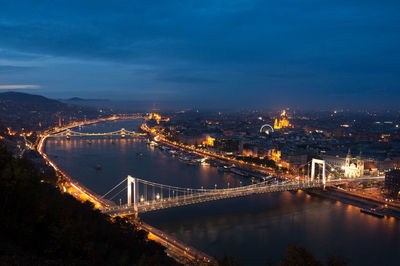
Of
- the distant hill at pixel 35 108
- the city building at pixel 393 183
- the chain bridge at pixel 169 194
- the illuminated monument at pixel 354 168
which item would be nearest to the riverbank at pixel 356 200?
the chain bridge at pixel 169 194

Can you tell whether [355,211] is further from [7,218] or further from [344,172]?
[7,218]

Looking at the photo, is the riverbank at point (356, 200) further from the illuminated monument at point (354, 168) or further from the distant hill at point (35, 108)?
the distant hill at point (35, 108)

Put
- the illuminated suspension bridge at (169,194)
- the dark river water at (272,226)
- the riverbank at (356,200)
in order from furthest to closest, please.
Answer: the riverbank at (356,200) < the illuminated suspension bridge at (169,194) < the dark river water at (272,226)

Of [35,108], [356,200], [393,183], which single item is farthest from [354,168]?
[35,108]

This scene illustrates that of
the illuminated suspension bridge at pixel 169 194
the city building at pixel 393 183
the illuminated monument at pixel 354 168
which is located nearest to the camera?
the illuminated suspension bridge at pixel 169 194

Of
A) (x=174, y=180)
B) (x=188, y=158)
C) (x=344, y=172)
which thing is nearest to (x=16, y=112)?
(x=188, y=158)

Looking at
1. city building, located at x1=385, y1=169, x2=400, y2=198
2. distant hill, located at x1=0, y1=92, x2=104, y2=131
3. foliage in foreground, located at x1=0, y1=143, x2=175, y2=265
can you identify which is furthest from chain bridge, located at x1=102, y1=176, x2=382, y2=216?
distant hill, located at x1=0, y1=92, x2=104, y2=131

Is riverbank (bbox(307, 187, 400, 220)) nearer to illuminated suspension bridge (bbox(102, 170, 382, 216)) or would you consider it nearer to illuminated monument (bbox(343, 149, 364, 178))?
illuminated suspension bridge (bbox(102, 170, 382, 216))
